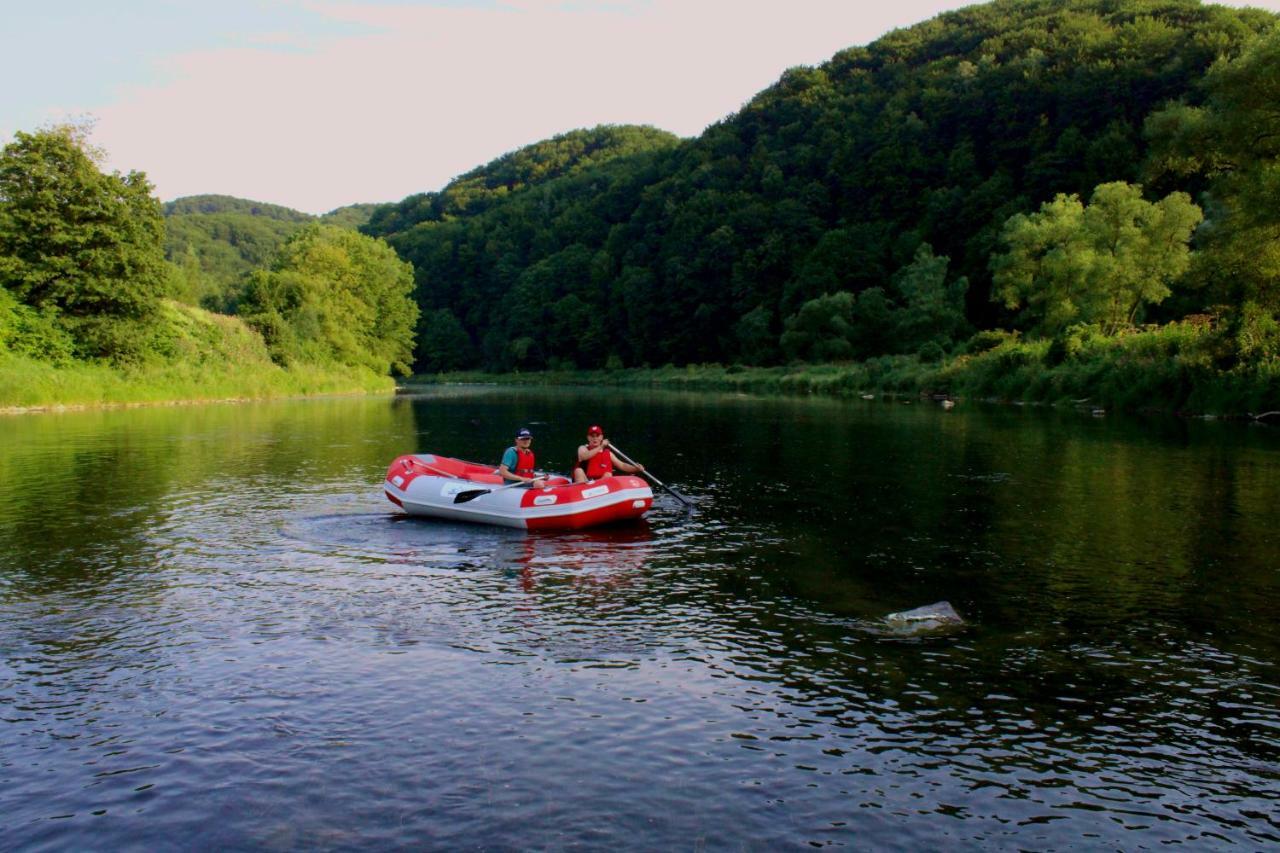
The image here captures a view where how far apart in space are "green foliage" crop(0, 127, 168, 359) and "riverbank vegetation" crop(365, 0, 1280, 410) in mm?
42178

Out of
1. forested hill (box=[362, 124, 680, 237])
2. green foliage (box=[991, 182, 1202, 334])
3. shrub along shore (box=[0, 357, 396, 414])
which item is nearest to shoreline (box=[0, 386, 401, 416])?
shrub along shore (box=[0, 357, 396, 414])

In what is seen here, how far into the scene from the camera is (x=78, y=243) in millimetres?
46188

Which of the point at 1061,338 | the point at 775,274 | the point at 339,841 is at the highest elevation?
the point at 775,274

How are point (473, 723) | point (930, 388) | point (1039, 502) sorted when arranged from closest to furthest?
1. point (473, 723)
2. point (1039, 502)
3. point (930, 388)

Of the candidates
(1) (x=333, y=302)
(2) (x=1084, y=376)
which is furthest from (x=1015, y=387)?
(1) (x=333, y=302)

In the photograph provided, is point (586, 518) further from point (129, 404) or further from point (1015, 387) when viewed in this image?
point (129, 404)

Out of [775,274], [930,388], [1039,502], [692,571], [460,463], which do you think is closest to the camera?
[692,571]

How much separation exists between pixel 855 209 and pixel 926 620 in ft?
342

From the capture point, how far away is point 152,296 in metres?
48.8

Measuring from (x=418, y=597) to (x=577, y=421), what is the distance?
28.3m

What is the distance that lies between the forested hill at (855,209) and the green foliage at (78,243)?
46058 millimetres

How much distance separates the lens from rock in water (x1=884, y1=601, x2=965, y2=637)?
9789mm

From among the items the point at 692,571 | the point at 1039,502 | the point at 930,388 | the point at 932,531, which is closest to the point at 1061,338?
the point at 930,388

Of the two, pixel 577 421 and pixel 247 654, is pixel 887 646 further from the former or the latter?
pixel 577 421
